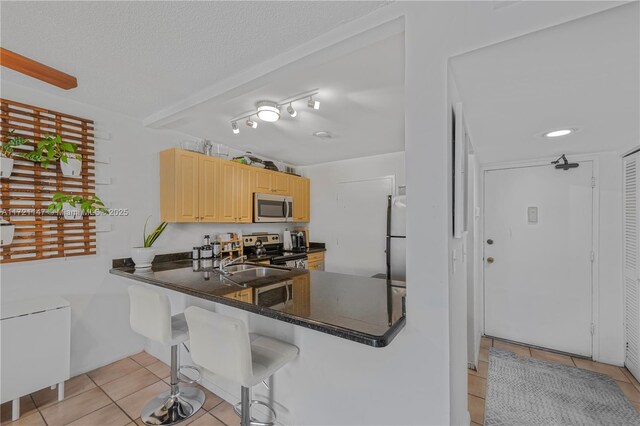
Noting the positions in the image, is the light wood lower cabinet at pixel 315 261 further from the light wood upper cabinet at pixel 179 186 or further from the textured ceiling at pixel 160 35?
the textured ceiling at pixel 160 35

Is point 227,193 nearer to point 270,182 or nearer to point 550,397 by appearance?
point 270,182

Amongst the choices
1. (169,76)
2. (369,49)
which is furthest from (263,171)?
(369,49)

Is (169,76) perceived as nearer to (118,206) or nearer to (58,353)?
(118,206)

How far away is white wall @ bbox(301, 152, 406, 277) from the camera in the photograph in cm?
400

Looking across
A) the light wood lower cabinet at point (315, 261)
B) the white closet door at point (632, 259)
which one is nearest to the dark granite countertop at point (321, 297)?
the light wood lower cabinet at point (315, 261)

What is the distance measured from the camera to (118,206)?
8.74 feet

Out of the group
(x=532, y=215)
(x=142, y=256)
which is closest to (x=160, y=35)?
(x=142, y=256)

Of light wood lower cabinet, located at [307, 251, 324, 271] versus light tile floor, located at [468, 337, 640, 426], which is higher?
light wood lower cabinet, located at [307, 251, 324, 271]

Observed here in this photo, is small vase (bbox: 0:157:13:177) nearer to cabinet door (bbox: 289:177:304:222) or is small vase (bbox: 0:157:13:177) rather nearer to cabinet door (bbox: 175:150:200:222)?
cabinet door (bbox: 175:150:200:222)

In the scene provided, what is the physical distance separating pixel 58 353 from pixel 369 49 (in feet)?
9.98

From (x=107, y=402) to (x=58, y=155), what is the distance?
199cm

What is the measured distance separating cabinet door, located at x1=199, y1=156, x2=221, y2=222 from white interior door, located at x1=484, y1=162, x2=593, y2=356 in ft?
10.9

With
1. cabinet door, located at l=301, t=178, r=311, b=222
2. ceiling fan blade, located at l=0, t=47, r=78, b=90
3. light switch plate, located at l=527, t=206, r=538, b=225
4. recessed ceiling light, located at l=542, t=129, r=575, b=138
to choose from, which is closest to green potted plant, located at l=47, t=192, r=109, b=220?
ceiling fan blade, located at l=0, t=47, r=78, b=90

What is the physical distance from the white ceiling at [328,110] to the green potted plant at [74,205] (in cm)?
100
